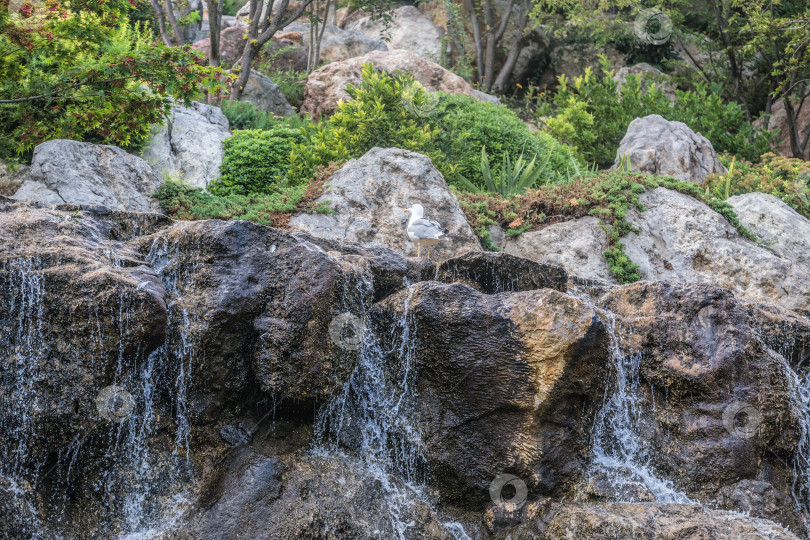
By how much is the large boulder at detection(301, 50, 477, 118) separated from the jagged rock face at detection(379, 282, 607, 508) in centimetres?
1009

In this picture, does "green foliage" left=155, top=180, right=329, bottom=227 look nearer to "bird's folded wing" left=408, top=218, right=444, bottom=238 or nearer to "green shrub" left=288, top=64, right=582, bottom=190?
"green shrub" left=288, top=64, right=582, bottom=190

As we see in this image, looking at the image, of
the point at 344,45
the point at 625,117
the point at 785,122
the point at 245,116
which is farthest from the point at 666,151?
the point at 344,45

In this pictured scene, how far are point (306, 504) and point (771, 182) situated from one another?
1044 cm

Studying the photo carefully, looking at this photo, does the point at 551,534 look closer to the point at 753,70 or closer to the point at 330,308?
the point at 330,308

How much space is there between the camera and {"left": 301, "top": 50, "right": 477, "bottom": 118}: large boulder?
562 inches

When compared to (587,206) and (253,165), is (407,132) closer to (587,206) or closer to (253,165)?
(253,165)

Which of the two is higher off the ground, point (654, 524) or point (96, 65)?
point (96, 65)

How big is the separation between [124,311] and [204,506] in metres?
1.34

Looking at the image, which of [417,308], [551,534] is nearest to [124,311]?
[417,308]

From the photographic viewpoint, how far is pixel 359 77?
14.3m

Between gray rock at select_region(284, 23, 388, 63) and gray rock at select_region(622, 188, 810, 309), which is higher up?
gray rock at select_region(284, 23, 388, 63)

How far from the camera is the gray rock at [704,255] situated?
8562 millimetres

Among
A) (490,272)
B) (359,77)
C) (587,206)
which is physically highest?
(359,77)

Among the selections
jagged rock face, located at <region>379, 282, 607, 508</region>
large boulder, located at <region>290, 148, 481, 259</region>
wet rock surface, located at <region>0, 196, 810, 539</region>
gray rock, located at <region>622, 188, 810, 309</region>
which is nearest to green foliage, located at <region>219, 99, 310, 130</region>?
large boulder, located at <region>290, 148, 481, 259</region>
